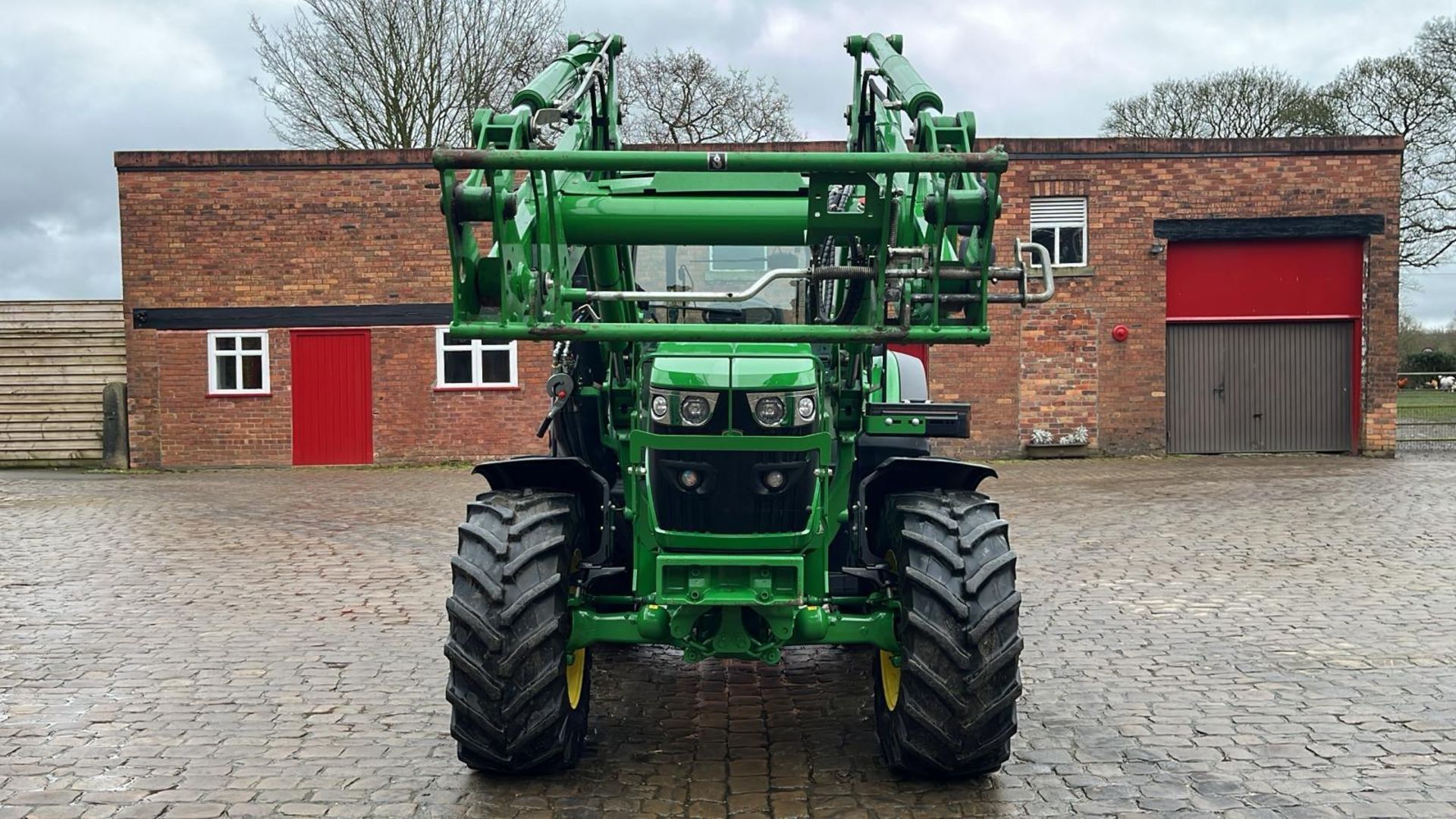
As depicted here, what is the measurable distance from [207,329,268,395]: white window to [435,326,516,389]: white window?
120 inches

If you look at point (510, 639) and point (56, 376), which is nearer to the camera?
point (510, 639)

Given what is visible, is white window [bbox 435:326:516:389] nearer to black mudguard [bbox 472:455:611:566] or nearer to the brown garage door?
the brown garage door

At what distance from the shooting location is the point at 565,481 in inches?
213

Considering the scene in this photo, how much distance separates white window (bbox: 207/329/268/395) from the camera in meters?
21.8

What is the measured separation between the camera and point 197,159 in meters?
21.2

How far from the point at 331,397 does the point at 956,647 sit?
18981 mm

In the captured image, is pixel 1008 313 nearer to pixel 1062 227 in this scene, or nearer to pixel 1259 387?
pixel 1062 227

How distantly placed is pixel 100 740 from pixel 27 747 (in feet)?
0.98

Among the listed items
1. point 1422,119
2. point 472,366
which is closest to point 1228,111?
point 1422,119

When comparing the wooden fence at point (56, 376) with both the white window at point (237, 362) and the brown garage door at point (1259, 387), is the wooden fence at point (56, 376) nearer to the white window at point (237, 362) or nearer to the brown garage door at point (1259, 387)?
the white window at point (237, 362)

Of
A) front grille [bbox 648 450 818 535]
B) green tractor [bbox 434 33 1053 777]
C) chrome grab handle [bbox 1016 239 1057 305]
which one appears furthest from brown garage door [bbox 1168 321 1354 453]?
front grille [bbox 648 450 818 535]

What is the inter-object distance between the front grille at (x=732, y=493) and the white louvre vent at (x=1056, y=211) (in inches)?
701

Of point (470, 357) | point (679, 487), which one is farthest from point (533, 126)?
point (470, 357)

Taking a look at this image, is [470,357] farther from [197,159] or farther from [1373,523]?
[1373,523]
